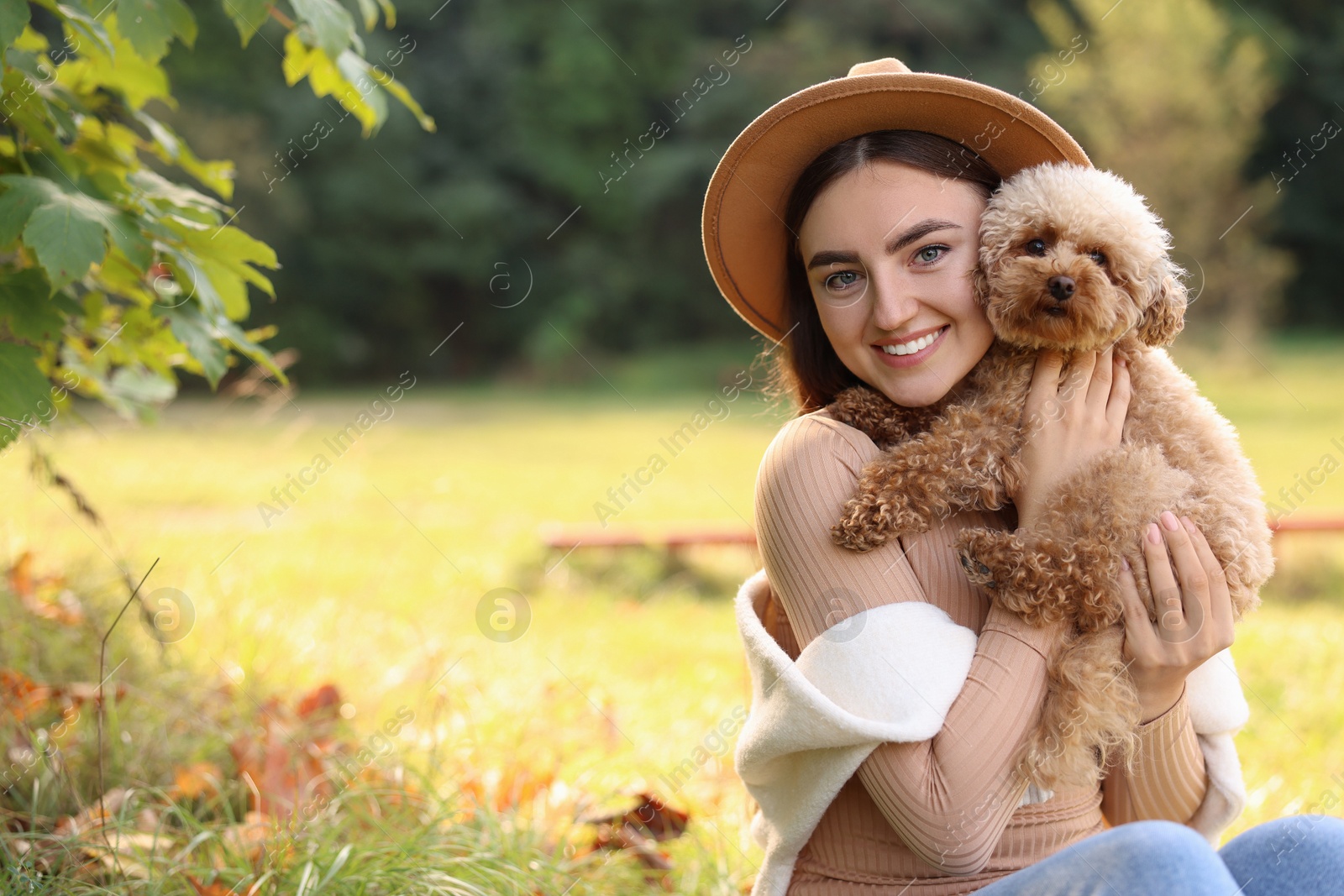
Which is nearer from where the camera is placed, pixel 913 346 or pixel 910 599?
pixel 910 599

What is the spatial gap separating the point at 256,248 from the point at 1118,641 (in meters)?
1.78

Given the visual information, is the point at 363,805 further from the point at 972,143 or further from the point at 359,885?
the point at 972,143

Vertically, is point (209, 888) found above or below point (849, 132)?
below

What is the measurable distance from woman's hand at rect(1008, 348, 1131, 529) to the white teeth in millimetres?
202

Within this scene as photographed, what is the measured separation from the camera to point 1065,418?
1746 millimetres

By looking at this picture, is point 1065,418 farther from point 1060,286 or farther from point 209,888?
point 209,888

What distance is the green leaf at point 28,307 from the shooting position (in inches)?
75.9

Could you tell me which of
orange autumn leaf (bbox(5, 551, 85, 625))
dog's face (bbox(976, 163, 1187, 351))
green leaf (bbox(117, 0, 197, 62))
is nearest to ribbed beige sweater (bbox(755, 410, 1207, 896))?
dog's face (bbox(976, 163, 1187, 351))

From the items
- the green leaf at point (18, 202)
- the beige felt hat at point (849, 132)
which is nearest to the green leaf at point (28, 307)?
the green leaf at point (18, 202)

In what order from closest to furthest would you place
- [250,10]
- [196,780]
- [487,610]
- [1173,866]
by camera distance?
[1173,866] → [250,10] → [196,780] → [487,610]

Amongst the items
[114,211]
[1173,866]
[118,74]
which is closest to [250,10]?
[114,211]

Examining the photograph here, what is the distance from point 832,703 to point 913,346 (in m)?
0.63

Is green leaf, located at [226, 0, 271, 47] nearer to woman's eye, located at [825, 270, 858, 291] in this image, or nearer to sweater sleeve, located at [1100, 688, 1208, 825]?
woman's eye, located at [825, 270, 858, 291]

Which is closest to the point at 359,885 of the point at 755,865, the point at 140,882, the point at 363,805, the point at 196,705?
the point at 140,882
